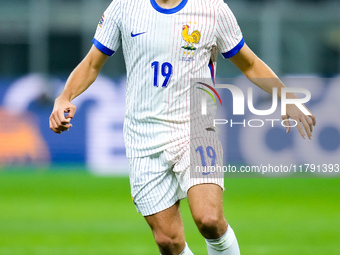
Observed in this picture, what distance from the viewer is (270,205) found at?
49.6 ft

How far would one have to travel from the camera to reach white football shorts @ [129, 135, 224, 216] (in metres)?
5.77

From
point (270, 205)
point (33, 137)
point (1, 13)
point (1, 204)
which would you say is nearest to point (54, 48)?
point (1, 13)

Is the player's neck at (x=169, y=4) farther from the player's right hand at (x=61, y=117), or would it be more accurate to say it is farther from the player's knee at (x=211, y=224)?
the player's knee at (x=211, y=224)

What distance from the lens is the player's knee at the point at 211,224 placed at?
552cm

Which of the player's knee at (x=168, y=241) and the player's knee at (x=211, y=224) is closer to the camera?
the player's knee at (x=211, y=224)

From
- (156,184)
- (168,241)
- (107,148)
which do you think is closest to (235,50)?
(156,184)

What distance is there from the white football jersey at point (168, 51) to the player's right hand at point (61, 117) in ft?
1.71

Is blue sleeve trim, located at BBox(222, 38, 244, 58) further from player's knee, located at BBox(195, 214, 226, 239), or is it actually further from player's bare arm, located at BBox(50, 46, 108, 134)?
player's knee, located at BBox(195, 214, 226, 239)

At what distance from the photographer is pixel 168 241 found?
5.94m

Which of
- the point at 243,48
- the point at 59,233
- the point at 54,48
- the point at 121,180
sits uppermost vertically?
the point at 243,48

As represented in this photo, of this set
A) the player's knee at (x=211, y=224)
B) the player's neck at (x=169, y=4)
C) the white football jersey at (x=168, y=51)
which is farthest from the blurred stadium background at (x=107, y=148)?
the player's neck at (x=169, y=4)

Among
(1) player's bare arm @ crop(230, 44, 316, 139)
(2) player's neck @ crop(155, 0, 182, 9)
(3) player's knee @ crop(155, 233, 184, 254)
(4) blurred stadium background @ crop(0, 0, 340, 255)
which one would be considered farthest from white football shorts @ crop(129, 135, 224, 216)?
(4) blurred stadium background @ crop(0, 0, 340, 255)

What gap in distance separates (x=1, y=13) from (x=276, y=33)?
291 inches

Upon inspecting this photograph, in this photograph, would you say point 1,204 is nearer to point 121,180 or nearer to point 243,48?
point 121,180
